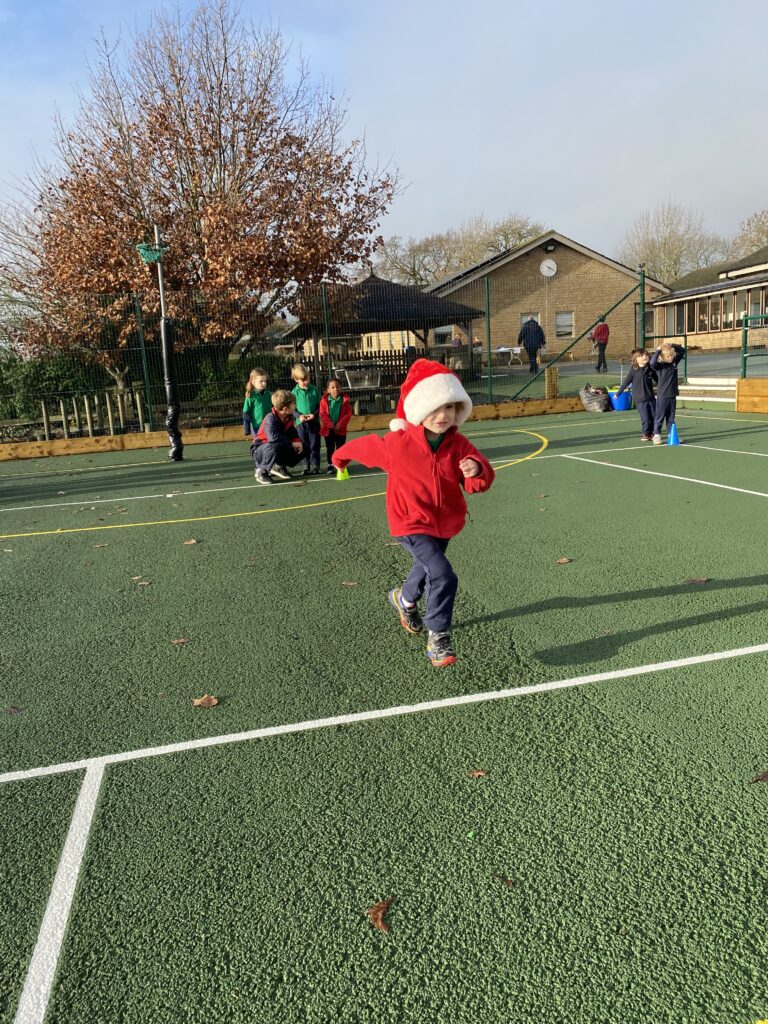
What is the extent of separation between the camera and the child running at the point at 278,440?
11164mm

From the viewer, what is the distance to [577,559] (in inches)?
246

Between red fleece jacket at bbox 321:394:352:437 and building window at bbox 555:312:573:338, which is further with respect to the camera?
building window at bbox 555:312:573:338

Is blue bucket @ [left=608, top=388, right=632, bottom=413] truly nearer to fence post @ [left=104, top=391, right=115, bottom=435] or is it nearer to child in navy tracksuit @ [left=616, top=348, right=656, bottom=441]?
child in navy tracksuit @ [left=616, top=348, right=656, bottom=441]

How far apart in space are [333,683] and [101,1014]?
2148mm

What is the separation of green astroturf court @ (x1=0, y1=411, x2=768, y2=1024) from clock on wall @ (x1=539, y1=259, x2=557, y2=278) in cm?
3970

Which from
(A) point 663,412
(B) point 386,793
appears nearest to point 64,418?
(A) point 663,412

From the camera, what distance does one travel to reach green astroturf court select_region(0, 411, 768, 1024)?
2.16 metres

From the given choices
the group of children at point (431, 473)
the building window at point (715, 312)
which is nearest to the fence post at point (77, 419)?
the group of children at point (431, 473)

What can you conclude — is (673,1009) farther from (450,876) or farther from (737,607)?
(737,607)

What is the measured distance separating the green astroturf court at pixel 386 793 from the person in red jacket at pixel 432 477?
46cm

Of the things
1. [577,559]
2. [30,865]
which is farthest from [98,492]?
[30,865]

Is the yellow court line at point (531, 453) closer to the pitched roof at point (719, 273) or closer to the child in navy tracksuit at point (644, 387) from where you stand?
the child in navy tracksuit at point (644, 387)

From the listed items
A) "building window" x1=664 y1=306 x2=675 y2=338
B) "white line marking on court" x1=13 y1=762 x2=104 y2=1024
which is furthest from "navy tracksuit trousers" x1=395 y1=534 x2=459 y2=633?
"building window" x1=664 y1=306 x2=675 y2=338

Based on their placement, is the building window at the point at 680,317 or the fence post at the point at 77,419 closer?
the fence post at the point at 77,419
